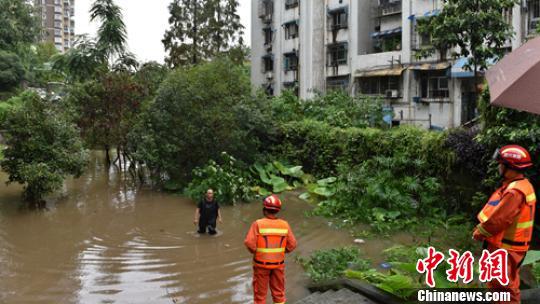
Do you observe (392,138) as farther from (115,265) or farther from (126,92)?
(126,92)

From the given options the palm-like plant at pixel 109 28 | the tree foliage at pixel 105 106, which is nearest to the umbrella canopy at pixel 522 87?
the tree foliage at pixel 105 106

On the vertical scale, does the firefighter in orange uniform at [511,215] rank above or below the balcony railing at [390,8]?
below

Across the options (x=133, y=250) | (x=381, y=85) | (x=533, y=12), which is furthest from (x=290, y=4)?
(x=133, y=250)

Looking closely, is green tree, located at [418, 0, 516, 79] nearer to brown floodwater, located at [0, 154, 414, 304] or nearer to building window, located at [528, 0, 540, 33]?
brown floodwater, located at [0, 154, 414, 304]

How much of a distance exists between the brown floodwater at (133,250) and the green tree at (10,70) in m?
36.4

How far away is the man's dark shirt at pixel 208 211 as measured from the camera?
11.8 metres

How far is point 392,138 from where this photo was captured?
15.4 meters

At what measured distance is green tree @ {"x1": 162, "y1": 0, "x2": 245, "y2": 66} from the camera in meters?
39.1

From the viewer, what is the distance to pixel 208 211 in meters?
11.9

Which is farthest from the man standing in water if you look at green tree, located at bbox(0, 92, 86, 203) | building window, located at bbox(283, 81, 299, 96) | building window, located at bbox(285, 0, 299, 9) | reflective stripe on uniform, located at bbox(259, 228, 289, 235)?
building window, located at bbox(285, 0, 299, 9)

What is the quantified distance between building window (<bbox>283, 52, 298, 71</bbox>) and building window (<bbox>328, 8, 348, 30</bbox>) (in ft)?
16.4

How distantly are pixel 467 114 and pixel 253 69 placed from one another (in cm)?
2425

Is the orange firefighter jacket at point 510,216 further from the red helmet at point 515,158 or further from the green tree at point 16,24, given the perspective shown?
the green tree at point 16,24

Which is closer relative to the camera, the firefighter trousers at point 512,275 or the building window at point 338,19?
the firefighter trousers at point 512,275
